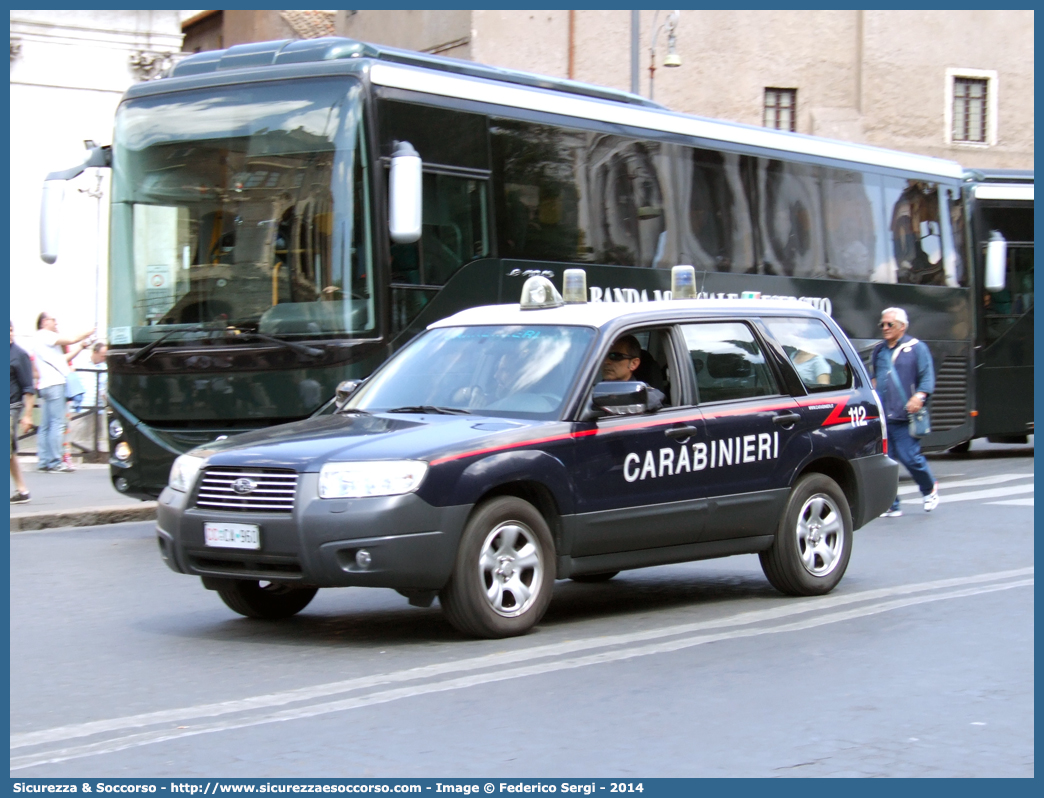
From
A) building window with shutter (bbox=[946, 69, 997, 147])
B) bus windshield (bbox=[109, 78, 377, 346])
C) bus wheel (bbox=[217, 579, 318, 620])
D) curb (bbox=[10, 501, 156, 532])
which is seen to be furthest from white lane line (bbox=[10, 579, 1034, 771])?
building window with shutter (bbox=[946, 69, 997, 147])

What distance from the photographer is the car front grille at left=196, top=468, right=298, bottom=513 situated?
→ 763 centimetres

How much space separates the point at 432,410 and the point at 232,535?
4.39ft

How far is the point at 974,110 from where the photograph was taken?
40875 millimetres

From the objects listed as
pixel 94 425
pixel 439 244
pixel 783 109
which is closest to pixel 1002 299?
pixel 439 244

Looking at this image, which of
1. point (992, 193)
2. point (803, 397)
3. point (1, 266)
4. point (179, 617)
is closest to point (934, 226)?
point (992, 193)

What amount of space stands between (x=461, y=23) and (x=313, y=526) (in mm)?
28637

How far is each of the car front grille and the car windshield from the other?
1.11 m

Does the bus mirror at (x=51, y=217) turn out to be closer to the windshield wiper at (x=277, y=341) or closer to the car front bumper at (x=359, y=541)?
the windshield wiper at (x=277, y=341)

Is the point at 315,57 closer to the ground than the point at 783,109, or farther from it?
closer to the ground

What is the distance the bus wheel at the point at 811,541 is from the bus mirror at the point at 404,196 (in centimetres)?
402

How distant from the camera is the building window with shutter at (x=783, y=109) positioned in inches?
1513

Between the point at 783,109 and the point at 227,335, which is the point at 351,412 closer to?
the point at 227,335
